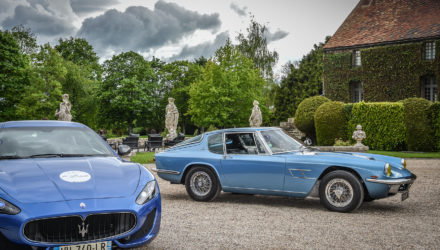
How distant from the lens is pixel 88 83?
51562mm

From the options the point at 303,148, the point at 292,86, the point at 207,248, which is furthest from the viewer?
the point at 292,86

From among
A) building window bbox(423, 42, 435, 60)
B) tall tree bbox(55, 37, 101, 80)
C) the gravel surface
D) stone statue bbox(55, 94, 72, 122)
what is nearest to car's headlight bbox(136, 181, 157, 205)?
the gravel surface

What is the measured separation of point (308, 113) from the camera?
96.6 ft

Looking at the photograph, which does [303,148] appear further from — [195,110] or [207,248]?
[195,110]

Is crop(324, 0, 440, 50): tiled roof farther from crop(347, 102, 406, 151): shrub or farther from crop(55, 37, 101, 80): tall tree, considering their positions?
crop(55, 37, 101, 80): tall tree

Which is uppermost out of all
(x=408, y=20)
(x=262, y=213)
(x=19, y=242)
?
(x=408, y=20)

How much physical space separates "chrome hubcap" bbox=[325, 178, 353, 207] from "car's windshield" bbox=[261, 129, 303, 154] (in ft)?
3.31

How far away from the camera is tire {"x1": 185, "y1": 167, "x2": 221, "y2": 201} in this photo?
25.5ft

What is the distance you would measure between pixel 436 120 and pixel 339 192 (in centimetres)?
1959

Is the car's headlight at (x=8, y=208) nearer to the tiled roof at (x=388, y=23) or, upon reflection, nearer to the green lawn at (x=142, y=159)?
the green lawn at (x=142, y=159)

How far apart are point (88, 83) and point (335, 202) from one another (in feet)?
161

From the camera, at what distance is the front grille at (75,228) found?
3479 mm

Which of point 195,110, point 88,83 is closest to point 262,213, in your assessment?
point 195,110

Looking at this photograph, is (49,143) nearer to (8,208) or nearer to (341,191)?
(8,208)
